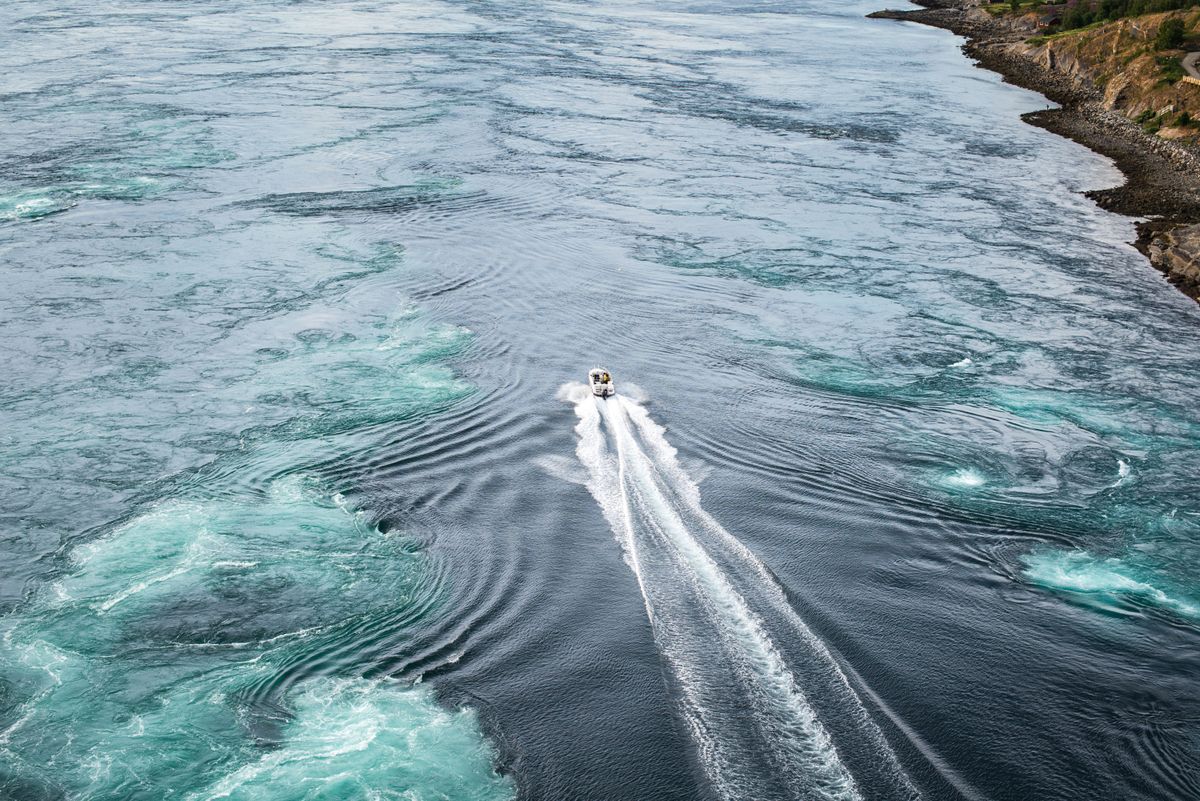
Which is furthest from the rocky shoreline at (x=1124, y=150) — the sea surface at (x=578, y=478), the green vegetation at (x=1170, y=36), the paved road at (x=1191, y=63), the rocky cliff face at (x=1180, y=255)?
the green vegetation at (x=1170, y=36)

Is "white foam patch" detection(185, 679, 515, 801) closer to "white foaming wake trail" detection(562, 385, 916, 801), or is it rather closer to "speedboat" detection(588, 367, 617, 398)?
"white foaming wake trail" detection(562, 385, 916, 801)

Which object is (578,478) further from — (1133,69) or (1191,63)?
(1133,69)

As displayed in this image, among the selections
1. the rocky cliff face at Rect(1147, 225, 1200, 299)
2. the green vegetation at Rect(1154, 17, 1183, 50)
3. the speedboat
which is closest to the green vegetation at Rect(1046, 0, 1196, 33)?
the green vegetation at Rect(1154, 17, 1183, 50)

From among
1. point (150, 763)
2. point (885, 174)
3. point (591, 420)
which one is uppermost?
point (885, 174)

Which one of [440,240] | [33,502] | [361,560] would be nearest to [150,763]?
[361,560]

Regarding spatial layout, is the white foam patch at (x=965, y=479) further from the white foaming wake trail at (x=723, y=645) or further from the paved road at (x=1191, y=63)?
the paved road at (x=1191, y=63)

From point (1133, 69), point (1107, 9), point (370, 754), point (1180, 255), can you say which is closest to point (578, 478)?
point (370, 754)

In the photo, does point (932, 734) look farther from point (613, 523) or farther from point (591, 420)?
point (591, 420)
